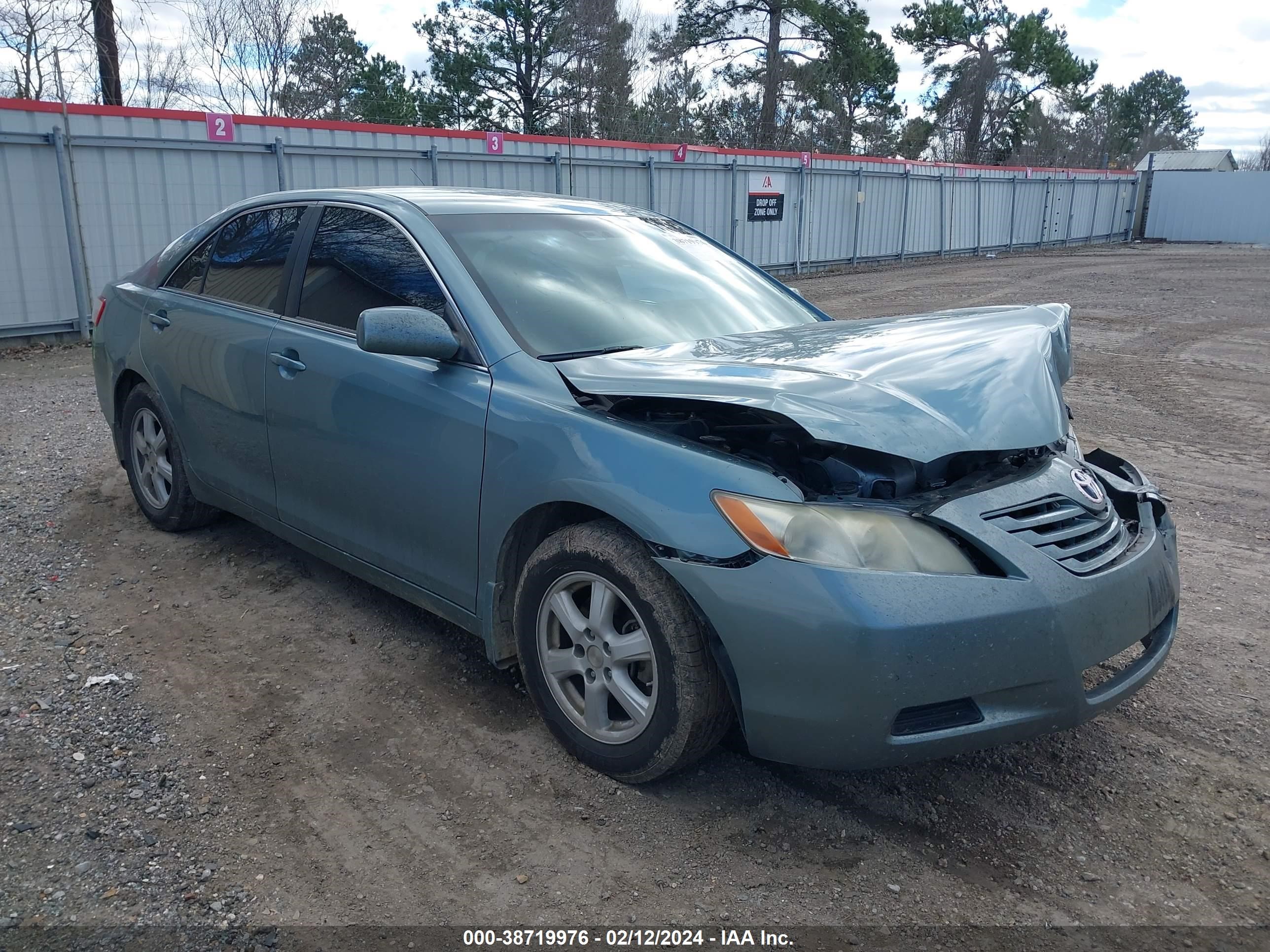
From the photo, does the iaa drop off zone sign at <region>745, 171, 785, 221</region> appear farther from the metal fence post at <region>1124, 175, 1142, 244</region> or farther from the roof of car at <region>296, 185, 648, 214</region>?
the metal fence post at <region>1124, 175, 1142, 244</region>

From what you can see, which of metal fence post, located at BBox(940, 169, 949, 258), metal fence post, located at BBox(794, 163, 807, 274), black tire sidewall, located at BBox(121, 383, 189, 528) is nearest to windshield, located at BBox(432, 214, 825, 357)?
black tire sidewall, located at BBox(121, 383, 189, 528)

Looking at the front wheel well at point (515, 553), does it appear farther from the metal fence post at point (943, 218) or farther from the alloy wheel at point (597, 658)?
the metal fence post at point (943, 218)

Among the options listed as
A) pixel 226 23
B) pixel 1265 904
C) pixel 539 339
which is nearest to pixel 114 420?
pixel 539 339

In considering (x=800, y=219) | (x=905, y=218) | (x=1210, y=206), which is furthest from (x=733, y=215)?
(x=1210, y=206)

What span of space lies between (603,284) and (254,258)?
1696 mm

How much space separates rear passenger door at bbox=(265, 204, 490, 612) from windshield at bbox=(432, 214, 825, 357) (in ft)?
0.68

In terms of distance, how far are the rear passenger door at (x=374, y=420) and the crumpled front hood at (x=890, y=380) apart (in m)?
0.49

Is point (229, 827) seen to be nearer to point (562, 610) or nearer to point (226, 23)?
point (562, 610)

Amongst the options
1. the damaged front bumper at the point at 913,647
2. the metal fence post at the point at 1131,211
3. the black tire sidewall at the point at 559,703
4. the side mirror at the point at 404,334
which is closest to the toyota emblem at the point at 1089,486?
the damaged front bumper at the point at 913,647

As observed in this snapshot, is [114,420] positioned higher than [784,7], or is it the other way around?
[784,7]

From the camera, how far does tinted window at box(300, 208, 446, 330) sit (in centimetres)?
354

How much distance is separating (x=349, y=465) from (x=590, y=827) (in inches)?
63.7

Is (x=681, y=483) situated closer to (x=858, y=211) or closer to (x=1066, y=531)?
(x=1066, y=531)

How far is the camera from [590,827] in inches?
110
